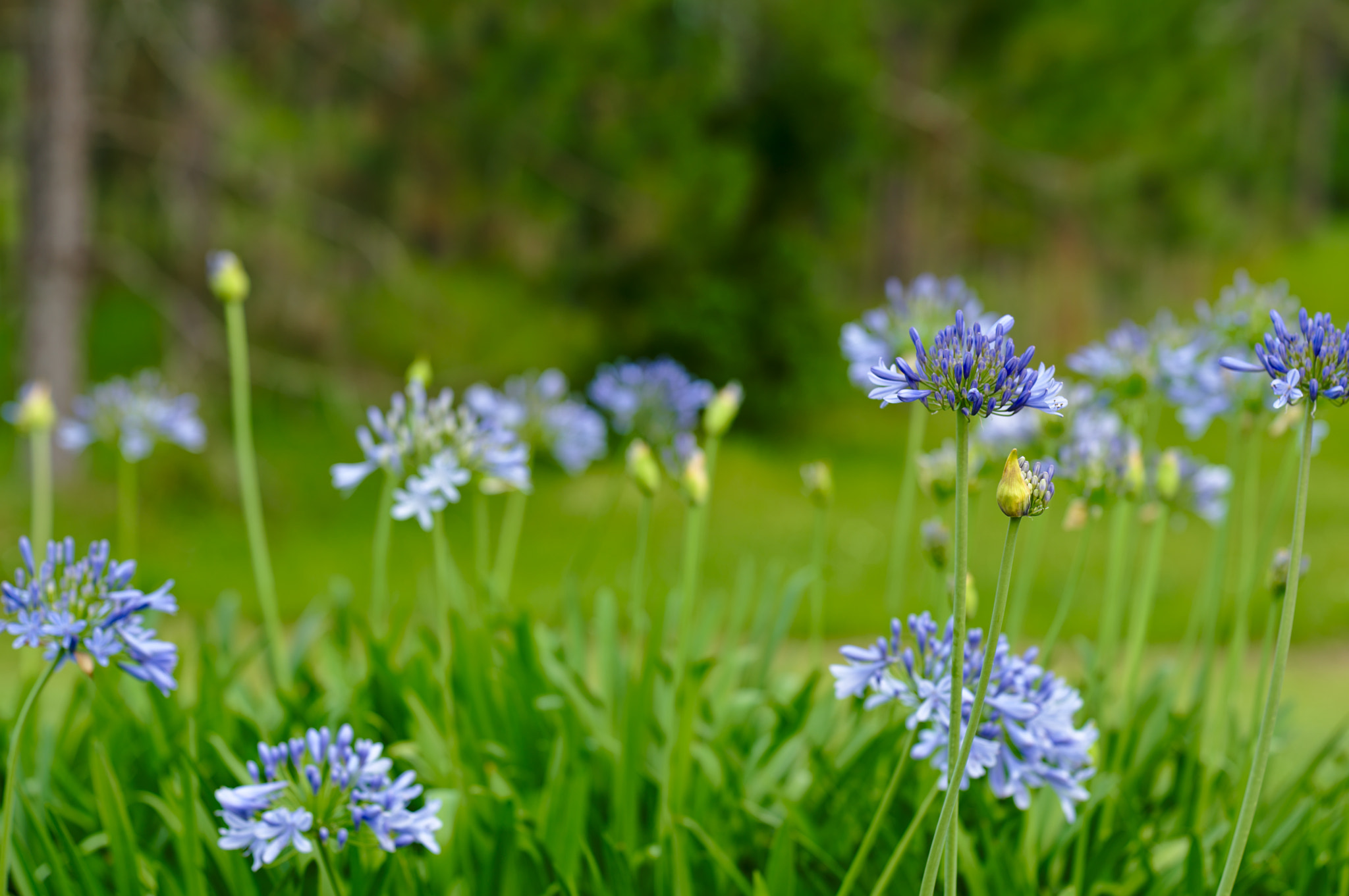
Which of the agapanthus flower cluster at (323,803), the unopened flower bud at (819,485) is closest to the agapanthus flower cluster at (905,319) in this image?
the unopened flower bud at (819,485)

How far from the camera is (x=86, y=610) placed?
1491mm

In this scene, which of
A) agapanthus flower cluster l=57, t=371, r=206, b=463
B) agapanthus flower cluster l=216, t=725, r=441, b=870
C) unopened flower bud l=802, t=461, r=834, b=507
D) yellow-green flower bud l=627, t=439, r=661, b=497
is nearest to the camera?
agapanthus flower cluster l=216, t=725, r=441, b=870

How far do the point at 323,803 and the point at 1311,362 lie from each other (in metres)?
1.32

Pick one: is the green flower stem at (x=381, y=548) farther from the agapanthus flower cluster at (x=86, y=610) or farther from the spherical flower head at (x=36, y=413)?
the spherical flower head at (x=36, y=413)

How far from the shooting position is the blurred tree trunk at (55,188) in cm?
708

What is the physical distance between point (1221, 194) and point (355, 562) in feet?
41.5

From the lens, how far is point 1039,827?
6.76ft

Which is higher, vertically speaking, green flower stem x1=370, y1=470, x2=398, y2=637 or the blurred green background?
the blurred green background

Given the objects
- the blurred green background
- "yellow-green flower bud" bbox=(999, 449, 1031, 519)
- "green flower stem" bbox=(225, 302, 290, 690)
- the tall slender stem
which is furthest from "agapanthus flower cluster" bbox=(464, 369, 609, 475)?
the blurred green background

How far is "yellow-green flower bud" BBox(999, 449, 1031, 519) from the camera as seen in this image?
1172 mm

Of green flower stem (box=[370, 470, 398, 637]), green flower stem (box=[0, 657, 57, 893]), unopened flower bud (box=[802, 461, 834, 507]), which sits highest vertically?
unopened flower bud (box=[802, 461, 834, 507])

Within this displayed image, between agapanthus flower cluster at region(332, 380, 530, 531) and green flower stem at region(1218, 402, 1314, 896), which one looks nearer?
green flower stem at region(1218, 402, 1314, 896)

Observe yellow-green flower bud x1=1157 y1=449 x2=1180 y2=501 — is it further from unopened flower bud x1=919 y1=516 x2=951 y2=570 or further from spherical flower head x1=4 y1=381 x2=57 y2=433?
spherical flower head x1=4 y1=381 x2=57 y2=433

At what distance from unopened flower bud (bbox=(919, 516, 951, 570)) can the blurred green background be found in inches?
154
